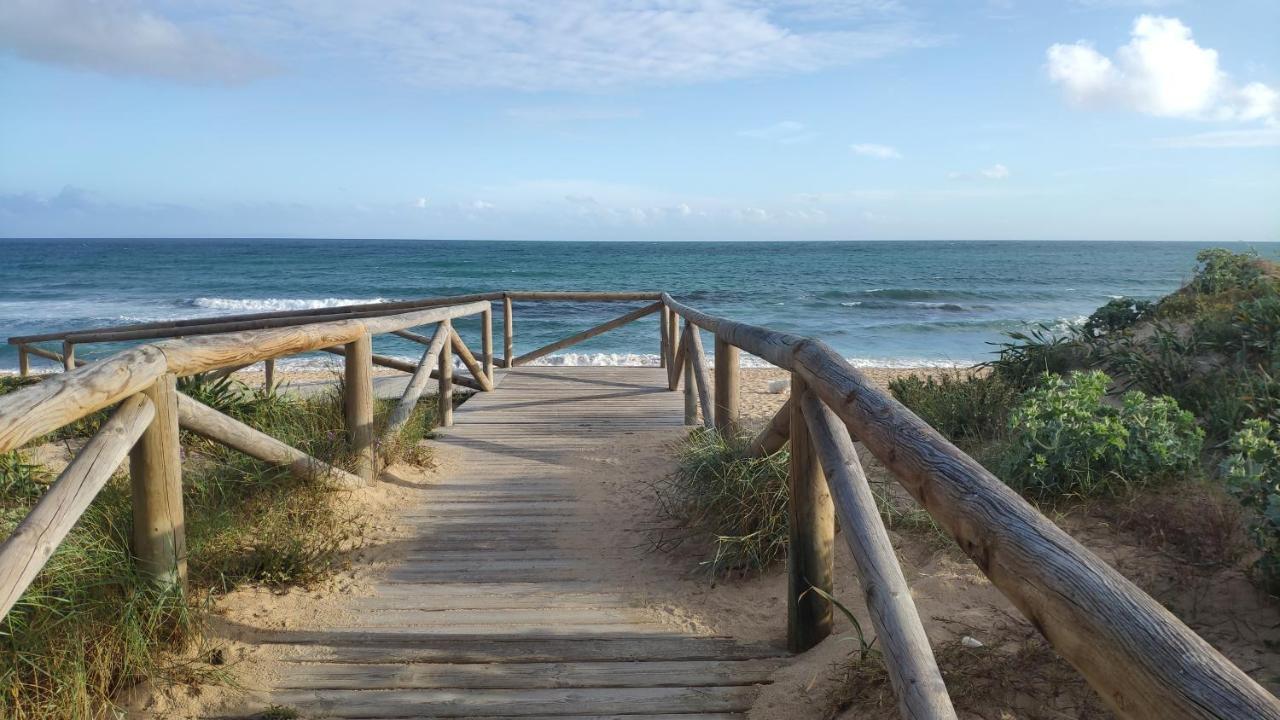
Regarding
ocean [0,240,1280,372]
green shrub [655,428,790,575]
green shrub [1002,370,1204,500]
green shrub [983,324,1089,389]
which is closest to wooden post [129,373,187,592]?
green shrub [655,428,790,575]

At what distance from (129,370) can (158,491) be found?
1.77 feet

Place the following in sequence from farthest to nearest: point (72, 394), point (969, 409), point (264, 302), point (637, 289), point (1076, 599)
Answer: point (637, 289) → point (264, 302) → point (969, 409) → point (72, 394) → point (1076, 599)

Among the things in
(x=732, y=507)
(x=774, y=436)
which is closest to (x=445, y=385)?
(x=732, y=507)

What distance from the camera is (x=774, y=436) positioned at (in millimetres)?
3607

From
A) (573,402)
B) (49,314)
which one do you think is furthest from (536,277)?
(573,402)

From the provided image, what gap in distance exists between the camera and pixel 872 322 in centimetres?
2636

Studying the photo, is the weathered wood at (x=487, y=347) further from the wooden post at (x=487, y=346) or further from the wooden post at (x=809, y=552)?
the wooden post at (x=809, y=552)

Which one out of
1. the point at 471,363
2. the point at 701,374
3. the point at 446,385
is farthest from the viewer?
the point at 471,363

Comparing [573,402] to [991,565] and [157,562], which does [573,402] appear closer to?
[157,562]

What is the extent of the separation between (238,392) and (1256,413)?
7.26m

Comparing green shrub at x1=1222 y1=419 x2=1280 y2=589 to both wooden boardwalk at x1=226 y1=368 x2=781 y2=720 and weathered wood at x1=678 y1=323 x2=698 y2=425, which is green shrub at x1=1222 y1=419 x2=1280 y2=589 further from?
weathered wood at x1=678 y1=323 x2=698 y2=425

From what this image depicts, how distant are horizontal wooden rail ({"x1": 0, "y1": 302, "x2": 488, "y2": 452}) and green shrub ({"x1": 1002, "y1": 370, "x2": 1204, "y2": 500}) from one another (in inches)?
141

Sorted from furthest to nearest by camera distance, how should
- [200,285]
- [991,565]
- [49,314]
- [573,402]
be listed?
[200,285] < [49,314] < [573,402] < [991,565]

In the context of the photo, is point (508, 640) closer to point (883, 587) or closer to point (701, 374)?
point (883, 587)
